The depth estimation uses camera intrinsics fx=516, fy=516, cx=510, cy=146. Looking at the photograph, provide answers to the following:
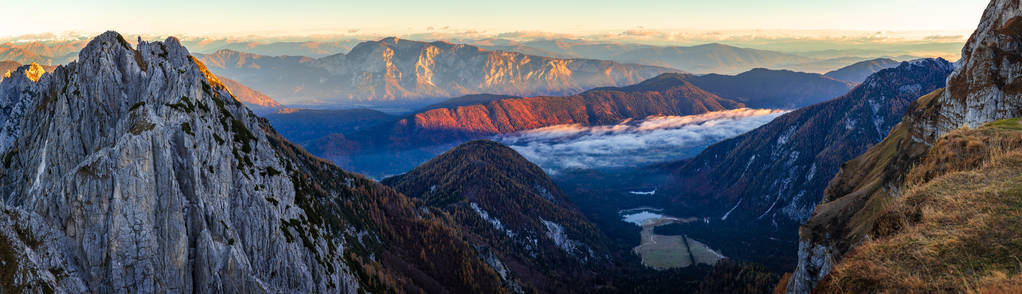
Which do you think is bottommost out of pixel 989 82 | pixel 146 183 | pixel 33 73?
pixel 146 183

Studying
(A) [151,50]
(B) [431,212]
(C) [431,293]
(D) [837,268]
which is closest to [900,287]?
(D) [837,268]

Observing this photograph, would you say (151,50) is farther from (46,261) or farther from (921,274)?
(921,274)

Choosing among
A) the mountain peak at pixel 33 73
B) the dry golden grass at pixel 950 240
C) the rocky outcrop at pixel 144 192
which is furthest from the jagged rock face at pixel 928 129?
the mountain peak at pixel 33 73

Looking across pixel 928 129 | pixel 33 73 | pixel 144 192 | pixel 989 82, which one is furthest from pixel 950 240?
pixel 33 73

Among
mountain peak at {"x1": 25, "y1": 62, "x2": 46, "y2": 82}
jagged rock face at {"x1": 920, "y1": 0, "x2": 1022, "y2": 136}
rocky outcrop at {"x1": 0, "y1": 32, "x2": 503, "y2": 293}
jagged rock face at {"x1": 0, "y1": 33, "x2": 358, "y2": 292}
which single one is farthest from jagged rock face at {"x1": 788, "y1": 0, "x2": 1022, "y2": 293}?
mountain peak at {"x1": 25, "y1": 62, "x2": 46, "y2": 82}

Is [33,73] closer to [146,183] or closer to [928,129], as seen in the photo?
[146,183]

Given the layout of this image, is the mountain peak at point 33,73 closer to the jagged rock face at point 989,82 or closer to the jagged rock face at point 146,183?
the jagged rock face at point 146,183

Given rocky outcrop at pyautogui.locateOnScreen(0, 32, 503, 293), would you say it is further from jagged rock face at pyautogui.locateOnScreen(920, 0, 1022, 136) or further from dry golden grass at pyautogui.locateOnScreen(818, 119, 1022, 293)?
jagged rock face at pyautogui.locateOnScreen(920, 0, 1022, 136)
